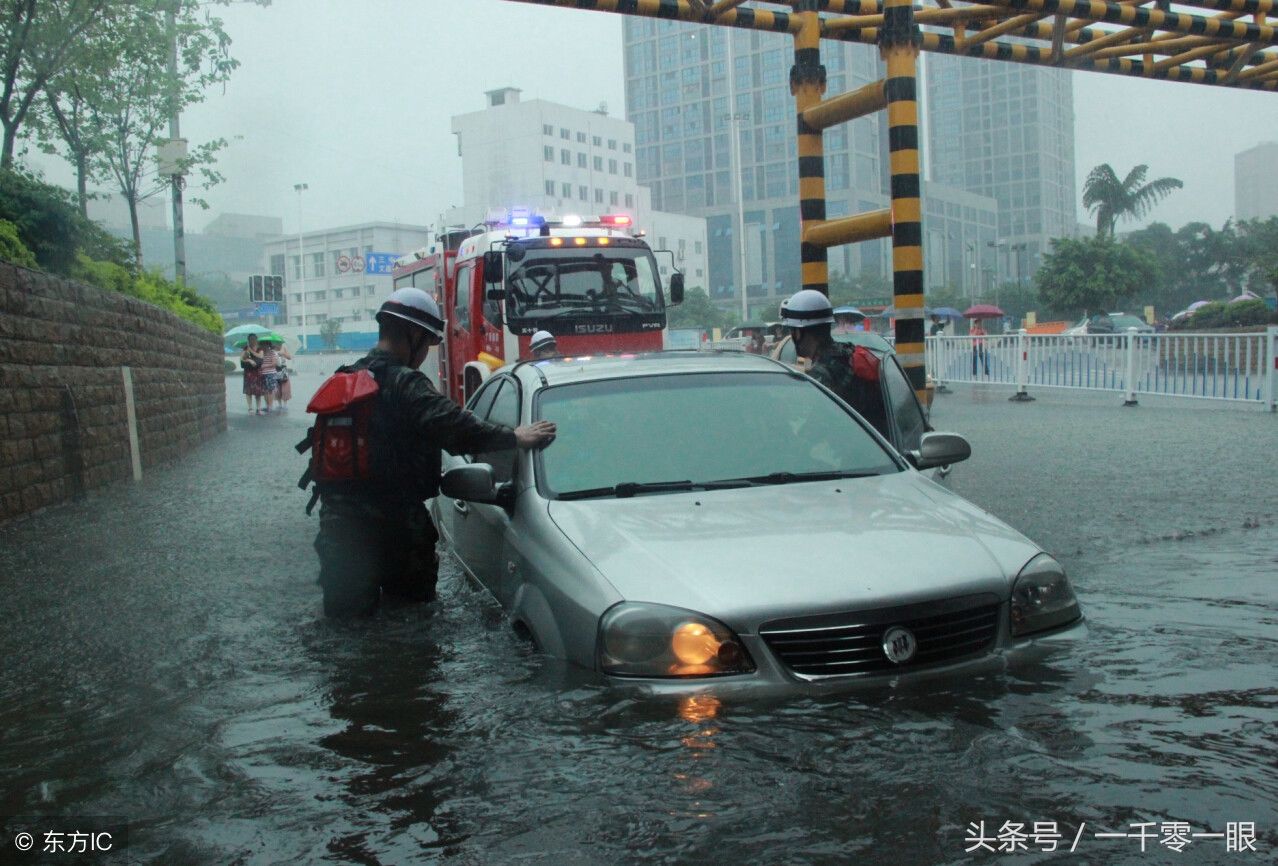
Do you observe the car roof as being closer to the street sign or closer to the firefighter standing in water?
the firefighter standing in water

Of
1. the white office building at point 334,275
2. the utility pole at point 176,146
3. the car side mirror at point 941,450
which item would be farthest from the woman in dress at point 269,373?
the white office building at point 334,275

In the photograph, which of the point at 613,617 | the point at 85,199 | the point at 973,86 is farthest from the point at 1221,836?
the point at 973,86

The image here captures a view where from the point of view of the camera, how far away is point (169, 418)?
15859 millimetres

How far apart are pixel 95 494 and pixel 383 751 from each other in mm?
8634

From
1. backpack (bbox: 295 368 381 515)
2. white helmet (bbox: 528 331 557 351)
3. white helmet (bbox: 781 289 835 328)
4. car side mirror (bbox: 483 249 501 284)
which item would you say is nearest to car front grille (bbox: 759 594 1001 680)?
backpack (bbox: 295 368 381 515)

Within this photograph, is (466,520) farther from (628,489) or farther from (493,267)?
(493,267)

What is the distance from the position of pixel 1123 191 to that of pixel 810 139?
71570mm

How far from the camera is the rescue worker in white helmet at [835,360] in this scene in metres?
6.62

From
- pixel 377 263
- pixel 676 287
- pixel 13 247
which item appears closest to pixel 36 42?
pixel 13 247

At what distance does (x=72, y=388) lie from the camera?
11.1 metres

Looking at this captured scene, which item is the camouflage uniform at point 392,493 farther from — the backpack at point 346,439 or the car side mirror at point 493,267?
the car side mirror at point 493,267

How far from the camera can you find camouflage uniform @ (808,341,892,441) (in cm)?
664

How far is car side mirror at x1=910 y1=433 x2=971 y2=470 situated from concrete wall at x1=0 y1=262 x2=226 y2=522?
23.0ft

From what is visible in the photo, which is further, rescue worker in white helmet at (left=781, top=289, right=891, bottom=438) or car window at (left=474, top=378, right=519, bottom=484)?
rescue worker in white helmet at (left=781, top=289, right=891, bottom=438)
